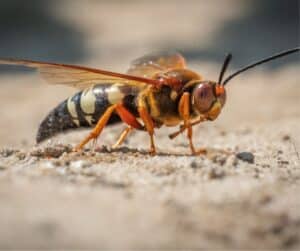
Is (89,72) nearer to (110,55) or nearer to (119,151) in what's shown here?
(119,151)

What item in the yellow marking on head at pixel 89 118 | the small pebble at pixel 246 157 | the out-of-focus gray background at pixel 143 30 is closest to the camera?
the small pebble at pixel 246 157

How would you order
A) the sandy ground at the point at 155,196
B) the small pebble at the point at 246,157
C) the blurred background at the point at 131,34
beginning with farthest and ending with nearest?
the blurred background at the point at 131,34, the small pebble at the point at 246,157, the sandy ground at the point at 155,196

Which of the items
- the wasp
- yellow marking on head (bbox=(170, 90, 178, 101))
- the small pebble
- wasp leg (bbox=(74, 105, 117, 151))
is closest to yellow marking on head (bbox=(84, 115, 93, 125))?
the wasp

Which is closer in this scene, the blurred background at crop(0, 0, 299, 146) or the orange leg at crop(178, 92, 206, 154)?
the orange leg at crop(178, 92, 206, 154)

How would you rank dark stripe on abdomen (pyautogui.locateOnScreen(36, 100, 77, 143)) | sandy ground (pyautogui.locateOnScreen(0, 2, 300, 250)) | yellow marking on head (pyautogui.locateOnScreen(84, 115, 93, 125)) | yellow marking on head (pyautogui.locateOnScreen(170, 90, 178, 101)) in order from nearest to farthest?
1. sandy ground (pyautogui.locateOnScreen(0, 2, 300, 250))
2. yellow marking on head (pyautogui.locateOnScreen(170, 90, 178, 101))
3. yellow marking on head (pyautogui.locateOnScreen(84, 115, 93, 125))
4. dark stripe on abdomen (pyautogui.locateOnScreen(36, 100, 77, 143))

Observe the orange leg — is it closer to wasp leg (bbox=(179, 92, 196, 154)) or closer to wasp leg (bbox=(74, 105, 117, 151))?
wasp leg (bbox=(179, 92, 196, 154))

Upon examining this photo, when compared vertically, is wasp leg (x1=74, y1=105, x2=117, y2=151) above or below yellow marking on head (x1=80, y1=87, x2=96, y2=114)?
below

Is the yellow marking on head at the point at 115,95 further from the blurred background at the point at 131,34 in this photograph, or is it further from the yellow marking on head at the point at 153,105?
the blurred background at the point at 131,34

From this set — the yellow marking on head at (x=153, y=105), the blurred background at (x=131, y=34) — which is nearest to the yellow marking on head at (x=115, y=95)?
the yellow marking on head at (x=153, y=105)
